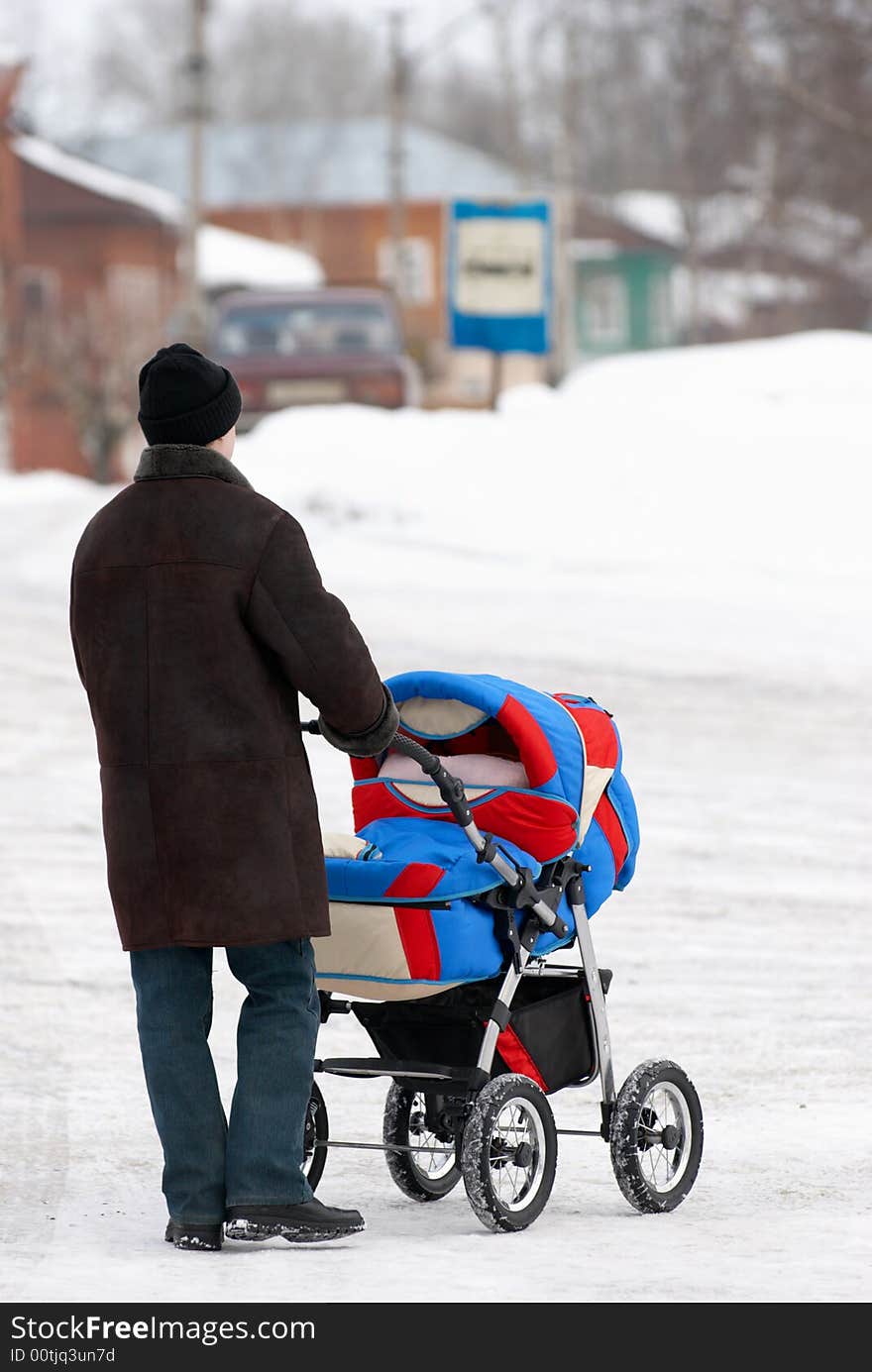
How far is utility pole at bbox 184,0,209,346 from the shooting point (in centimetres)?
3134

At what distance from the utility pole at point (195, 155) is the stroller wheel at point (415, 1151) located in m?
25.7

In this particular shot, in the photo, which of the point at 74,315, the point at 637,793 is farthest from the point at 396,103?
the point at 637,793

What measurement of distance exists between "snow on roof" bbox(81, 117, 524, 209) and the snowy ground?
50.0m

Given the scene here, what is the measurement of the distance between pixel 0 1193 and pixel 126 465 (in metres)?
36.0

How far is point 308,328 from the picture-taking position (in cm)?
2514

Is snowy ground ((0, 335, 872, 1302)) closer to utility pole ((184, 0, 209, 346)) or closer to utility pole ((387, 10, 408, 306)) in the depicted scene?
utility pole ((184, 0, 209, 346))

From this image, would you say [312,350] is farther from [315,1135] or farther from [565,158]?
[565,158]

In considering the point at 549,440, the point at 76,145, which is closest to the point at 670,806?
the point at 549,440

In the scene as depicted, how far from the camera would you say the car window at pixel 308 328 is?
24.9 m

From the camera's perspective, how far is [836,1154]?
19.5 feet

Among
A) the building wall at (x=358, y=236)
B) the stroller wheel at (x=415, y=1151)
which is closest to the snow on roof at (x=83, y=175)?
the building wall at (x=358, y=236)

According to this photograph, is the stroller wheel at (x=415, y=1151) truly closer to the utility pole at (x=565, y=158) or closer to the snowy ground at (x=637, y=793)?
the snowy ground at (x=637, y=793)

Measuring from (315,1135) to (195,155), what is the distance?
93.9ft
